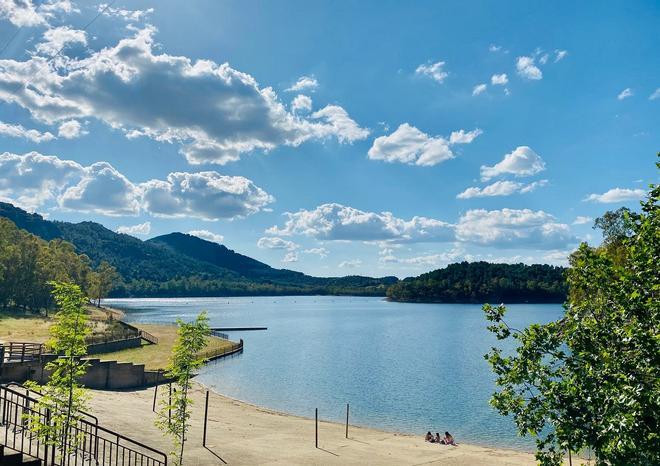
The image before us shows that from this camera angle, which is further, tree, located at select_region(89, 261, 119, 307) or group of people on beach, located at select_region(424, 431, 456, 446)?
tree, located at select_region(89, 261, 119, 307)

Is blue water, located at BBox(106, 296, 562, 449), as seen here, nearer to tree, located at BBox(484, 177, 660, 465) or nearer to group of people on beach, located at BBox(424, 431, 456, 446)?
group of people on beach, located at BBox(424, 431, 456, 446)

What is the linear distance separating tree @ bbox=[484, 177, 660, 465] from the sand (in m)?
18.1

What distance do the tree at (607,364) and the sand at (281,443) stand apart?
18.1 m

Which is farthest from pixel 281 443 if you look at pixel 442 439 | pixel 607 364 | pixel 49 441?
pixel 607 364

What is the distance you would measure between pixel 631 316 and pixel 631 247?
188 cm

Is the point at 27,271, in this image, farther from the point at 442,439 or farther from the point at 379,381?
the point at 442,439

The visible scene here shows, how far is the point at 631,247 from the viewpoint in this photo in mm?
12875

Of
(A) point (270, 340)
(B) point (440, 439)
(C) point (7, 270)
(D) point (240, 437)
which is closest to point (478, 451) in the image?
(B) point (440, 439)

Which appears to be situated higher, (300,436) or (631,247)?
(631,247)

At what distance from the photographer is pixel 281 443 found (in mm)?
32375

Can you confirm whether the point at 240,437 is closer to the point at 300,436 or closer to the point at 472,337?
the point at 300,436

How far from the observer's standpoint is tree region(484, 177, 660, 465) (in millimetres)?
10320

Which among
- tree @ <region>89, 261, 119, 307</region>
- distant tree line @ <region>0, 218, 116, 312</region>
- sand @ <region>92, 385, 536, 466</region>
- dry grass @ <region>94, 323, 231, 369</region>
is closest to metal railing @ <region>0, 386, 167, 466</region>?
sand @ <region>92, 385, 536, 466</region>

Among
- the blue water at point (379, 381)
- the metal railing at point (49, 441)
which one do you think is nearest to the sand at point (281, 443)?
the metal railing at point (49, 441)
